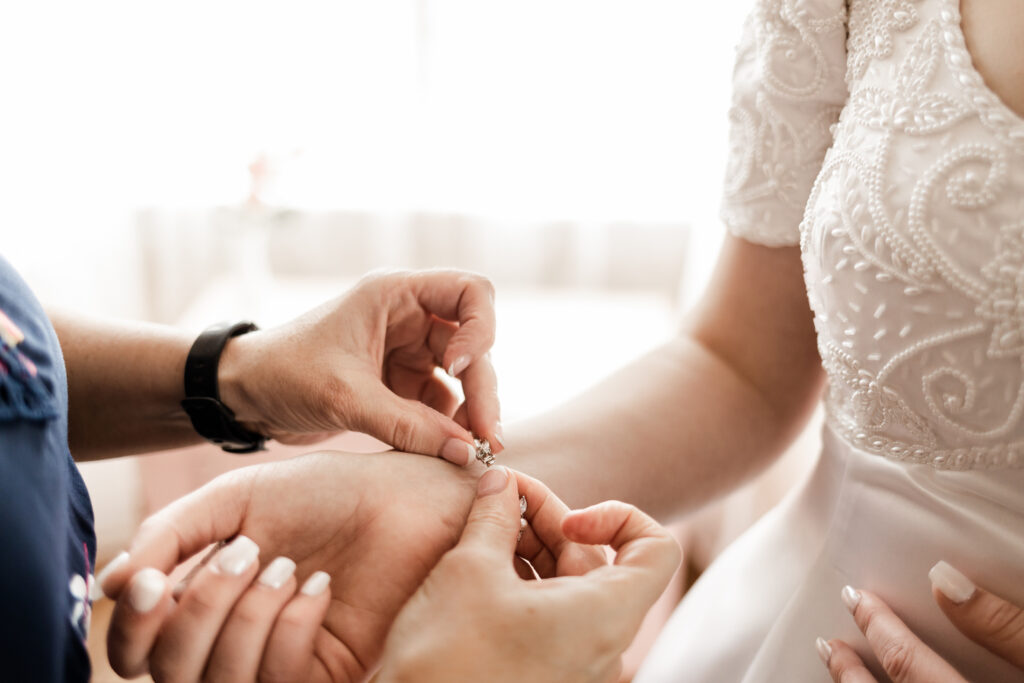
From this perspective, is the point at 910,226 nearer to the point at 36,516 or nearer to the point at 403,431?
the point at 403,431

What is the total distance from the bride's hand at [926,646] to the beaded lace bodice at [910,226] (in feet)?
0.36

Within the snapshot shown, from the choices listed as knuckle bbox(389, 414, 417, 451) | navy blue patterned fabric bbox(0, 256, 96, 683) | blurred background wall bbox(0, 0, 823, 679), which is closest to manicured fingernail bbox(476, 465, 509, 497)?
knuckle bbox(389, 414, 417, 451)

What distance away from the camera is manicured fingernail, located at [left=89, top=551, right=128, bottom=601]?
1.77ft

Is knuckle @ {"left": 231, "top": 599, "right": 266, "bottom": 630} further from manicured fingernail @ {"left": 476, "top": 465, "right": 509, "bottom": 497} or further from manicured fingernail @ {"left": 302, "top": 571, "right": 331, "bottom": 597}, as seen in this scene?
manicured fingernail @ {"left": 476, "top": 465, "right": 509, "bottom": 497}

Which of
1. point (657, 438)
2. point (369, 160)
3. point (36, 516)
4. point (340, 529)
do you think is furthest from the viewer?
point (369, 160)

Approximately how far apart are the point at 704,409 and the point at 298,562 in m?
0.52

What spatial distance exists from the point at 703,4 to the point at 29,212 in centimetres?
174

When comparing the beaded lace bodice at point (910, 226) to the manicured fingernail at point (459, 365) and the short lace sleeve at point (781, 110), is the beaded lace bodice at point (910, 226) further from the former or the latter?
the manicured fingernail at point (459, 365)

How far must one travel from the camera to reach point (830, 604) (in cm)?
76

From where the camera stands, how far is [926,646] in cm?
64

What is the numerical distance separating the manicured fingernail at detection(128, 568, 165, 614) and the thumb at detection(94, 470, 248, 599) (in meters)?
0.02

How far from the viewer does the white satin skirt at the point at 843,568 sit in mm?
668

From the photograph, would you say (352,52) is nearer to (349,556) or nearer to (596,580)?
(349,556)

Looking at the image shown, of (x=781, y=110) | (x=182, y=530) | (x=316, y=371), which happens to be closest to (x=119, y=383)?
(x=316, y=371)
